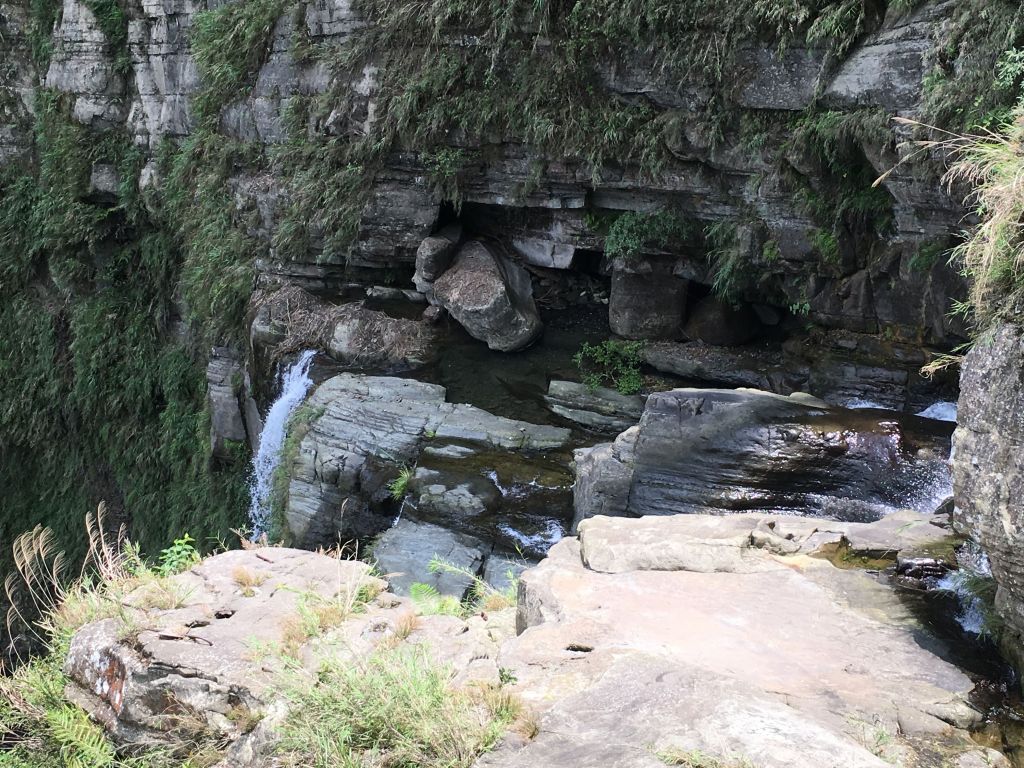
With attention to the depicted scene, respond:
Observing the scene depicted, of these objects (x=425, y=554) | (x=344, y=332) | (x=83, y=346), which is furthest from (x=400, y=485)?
(x=83, y=346)

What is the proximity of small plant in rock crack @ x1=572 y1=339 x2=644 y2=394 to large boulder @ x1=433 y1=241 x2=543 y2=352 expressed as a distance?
90 centimetres

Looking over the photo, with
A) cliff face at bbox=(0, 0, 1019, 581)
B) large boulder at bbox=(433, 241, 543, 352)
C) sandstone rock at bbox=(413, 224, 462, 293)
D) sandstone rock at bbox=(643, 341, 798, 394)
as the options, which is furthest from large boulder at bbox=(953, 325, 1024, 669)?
sandstone rock at bbox=(413, 224, 462, 293)

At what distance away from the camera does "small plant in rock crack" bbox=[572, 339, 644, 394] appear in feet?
36.8

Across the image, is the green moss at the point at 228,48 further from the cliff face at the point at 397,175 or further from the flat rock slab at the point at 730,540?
the flat rock slab at the point at 730,540

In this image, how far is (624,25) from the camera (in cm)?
984

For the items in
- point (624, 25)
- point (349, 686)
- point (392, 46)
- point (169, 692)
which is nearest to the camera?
point (349, 686)

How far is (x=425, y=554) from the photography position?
334 inches

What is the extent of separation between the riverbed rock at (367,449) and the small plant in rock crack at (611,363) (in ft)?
5.02

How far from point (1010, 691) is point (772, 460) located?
378cm

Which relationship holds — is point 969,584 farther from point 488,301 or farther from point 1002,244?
point 488,301

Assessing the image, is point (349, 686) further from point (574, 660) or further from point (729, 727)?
point (729, 727)

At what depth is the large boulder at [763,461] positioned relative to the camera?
24.8 feet

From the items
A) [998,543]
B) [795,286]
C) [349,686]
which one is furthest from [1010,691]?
[795,286]

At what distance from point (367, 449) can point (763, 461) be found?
4.65 metres
